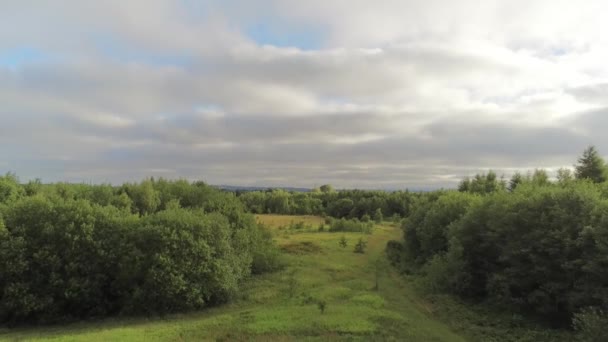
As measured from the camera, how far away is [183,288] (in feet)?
77.5

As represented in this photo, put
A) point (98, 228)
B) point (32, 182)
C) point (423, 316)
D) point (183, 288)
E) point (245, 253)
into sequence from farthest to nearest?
1. point (32, 182)
2. point (245, 253)
3. point (98, 228)
4. point (183, 288)
5. point (423, 316)

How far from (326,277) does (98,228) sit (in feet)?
54.2

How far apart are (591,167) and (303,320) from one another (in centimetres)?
4485

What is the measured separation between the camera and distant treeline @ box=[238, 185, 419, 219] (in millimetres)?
113062

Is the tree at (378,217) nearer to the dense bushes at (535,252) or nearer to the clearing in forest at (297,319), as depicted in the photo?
the clearing in forest at (297,319)

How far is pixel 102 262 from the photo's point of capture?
24.5 m

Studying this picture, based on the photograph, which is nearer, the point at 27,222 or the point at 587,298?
the point at 587,298

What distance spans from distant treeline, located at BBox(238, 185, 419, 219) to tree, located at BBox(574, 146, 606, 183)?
193ft

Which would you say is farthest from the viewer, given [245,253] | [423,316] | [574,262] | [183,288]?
[245,253]

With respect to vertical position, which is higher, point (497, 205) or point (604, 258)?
point (497, 205)

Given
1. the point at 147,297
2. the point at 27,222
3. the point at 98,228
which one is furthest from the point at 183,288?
the point at 27,222

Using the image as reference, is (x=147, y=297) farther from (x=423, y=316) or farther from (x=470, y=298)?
(x=470, y=298)

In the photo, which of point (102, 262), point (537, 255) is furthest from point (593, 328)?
point (102, 262)

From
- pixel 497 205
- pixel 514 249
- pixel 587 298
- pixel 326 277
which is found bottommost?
pixel 326 277
